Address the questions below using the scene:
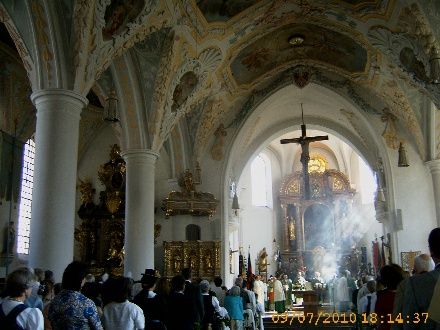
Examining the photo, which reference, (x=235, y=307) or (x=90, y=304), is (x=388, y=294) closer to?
(x=90, y=304)

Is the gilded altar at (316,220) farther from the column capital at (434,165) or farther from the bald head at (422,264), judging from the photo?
the bald head at (422,264)

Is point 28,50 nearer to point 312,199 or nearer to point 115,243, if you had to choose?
point 115,243

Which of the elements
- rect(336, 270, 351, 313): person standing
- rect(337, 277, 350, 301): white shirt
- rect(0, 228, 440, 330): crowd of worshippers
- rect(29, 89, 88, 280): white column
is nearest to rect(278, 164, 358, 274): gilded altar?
rect(336, 270, 351, 313): person standing

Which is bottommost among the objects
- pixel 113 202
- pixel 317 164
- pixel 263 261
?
pixel 263 261

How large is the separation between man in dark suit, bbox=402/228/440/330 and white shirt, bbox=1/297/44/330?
217cm

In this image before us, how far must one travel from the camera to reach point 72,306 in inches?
133

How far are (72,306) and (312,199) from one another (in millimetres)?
26578

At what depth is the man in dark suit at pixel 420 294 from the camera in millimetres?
2543

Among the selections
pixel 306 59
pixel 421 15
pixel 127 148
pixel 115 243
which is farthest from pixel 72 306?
pixel 306 59

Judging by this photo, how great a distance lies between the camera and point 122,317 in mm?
3996

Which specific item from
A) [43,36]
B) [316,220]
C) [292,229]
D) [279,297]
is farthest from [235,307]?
[316,220]

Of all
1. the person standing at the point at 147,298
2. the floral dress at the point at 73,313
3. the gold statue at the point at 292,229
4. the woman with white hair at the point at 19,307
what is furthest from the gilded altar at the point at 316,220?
the woman with white hair at the point at 19,307

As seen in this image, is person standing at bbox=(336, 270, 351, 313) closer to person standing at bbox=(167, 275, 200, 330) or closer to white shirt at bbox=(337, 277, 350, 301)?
white shirt at bbox=(337, 277, 350, 301)

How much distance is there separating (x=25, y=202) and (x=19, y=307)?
1185 centimetres
